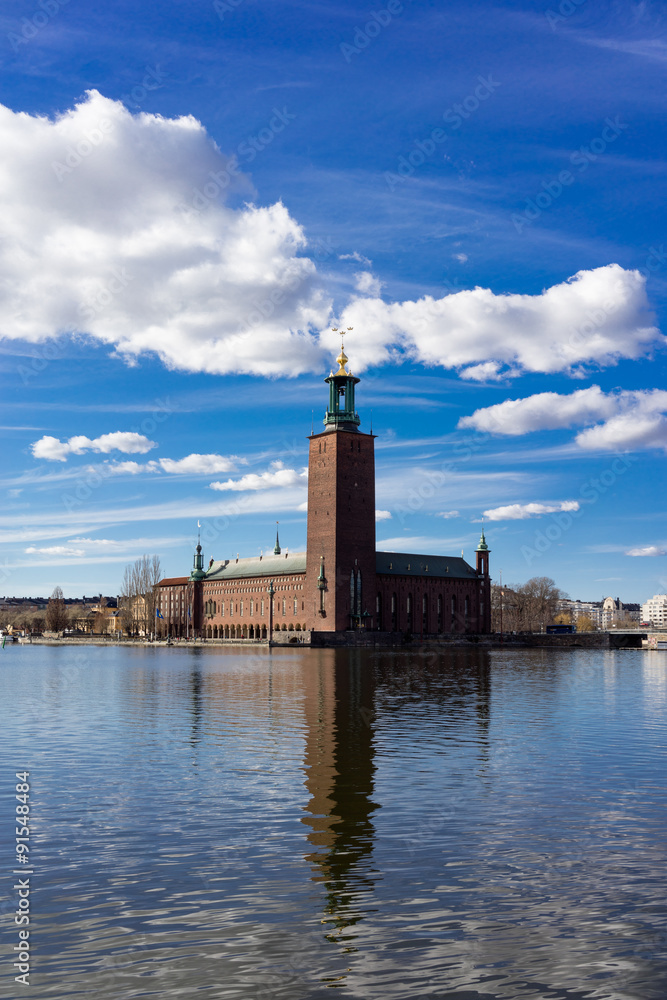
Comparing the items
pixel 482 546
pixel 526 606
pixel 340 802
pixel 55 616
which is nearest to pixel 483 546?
pixel 482 546

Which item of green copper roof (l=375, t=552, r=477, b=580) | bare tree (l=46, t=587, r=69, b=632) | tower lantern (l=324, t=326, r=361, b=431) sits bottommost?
bare tree (l=46, t=587, r=69, b=632)

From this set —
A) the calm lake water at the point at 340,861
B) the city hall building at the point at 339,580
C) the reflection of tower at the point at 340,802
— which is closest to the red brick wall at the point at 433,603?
the city hall building at the point at 339,580

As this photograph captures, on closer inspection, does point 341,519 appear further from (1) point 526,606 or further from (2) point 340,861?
(2) point 340,861

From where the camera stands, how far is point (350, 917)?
788 centimetres

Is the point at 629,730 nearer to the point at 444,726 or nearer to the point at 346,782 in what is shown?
the point at 444,726

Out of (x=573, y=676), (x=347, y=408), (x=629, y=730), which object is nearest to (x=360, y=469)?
(x=347, y=408)

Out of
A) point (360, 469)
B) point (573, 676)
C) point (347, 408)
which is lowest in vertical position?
point (573, 676)

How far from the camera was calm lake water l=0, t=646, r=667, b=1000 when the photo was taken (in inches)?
266

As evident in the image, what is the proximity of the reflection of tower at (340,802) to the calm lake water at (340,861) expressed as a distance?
0.16 ft

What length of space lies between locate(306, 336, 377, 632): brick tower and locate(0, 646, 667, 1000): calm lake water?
83.2 meters

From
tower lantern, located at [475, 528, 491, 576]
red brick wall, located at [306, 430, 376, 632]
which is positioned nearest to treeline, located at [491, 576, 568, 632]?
A: tower lantern, located at [475, 528, 491, 576]

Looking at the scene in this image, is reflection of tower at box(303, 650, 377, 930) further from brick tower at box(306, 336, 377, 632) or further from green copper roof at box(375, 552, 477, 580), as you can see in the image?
green copper roof at box(375, 552, 477, 580)

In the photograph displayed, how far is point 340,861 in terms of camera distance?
9.63 m

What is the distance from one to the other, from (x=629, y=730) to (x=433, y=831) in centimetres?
1273
